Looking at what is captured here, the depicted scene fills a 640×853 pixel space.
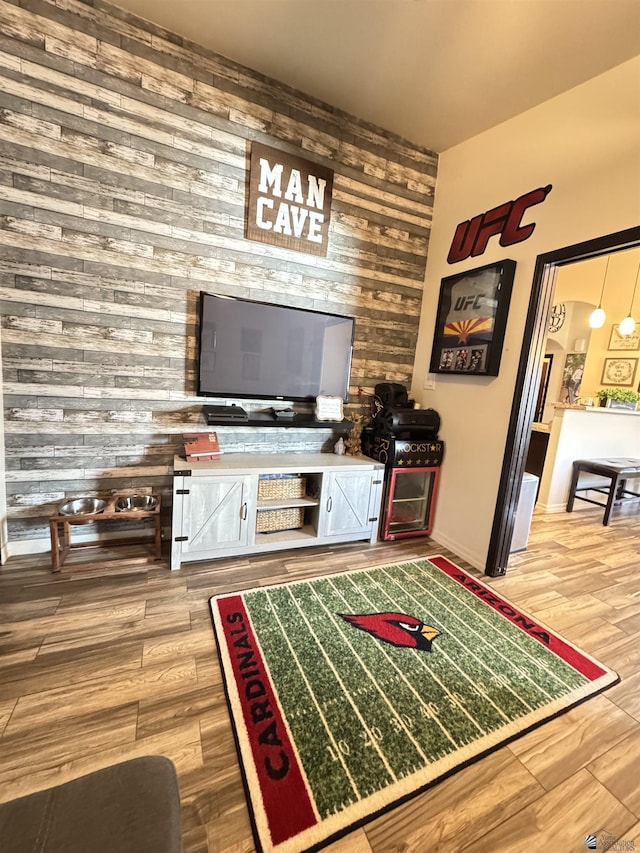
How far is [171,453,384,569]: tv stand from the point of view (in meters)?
2.34

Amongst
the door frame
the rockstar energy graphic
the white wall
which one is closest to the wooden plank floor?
the door frame

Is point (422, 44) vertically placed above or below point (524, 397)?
above

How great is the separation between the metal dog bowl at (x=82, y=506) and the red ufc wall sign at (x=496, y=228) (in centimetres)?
326

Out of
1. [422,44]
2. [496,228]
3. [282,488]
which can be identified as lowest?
[282,488]

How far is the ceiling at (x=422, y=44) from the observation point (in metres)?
1.87

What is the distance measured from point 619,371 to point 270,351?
17.0 ft

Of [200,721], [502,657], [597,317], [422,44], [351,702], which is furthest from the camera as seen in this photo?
[597,317]

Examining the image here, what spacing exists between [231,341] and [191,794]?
91.0 inches

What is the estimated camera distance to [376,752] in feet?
Answer: 4.35

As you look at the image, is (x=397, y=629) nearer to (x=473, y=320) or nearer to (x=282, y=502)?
(x=282, y=502)

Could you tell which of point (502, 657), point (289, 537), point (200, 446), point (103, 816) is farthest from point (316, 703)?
point (200, 446)

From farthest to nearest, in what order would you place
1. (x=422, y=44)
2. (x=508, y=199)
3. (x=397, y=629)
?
1. (x=508, y=199)
2. (x=422, y=44)
3. (x=397, y=629)

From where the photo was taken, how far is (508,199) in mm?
2572

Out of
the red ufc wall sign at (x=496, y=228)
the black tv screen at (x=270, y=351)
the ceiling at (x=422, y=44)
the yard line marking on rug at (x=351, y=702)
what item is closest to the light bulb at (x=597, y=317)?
the red ufc wall sign at (x=496, y=228)
